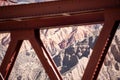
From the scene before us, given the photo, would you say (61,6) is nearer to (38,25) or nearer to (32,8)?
(32,8)

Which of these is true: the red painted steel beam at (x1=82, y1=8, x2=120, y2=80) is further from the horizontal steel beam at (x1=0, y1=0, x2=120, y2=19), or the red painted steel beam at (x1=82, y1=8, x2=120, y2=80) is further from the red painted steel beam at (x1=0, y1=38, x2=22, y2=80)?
the red painted steel beam at (x1=0, y1=38, x2=22, y2=80)

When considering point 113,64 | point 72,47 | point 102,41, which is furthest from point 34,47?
point 72,47

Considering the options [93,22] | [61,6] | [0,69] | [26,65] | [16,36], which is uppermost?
[61,6]

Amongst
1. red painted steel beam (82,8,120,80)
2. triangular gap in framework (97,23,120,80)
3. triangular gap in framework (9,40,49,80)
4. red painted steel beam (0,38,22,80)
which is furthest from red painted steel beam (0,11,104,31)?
triangular gap in framework (9,40,49,80)

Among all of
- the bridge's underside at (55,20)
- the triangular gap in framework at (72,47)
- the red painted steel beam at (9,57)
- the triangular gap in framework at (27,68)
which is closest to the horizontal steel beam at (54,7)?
the bridge's underside at (55,20)

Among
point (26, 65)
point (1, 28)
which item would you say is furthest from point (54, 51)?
point (1, 28)

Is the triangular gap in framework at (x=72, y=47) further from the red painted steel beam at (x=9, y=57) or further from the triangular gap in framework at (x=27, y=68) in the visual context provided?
the red painted steel beam at (x=9, y=57)

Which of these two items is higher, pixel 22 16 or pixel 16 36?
pixel 22 16
